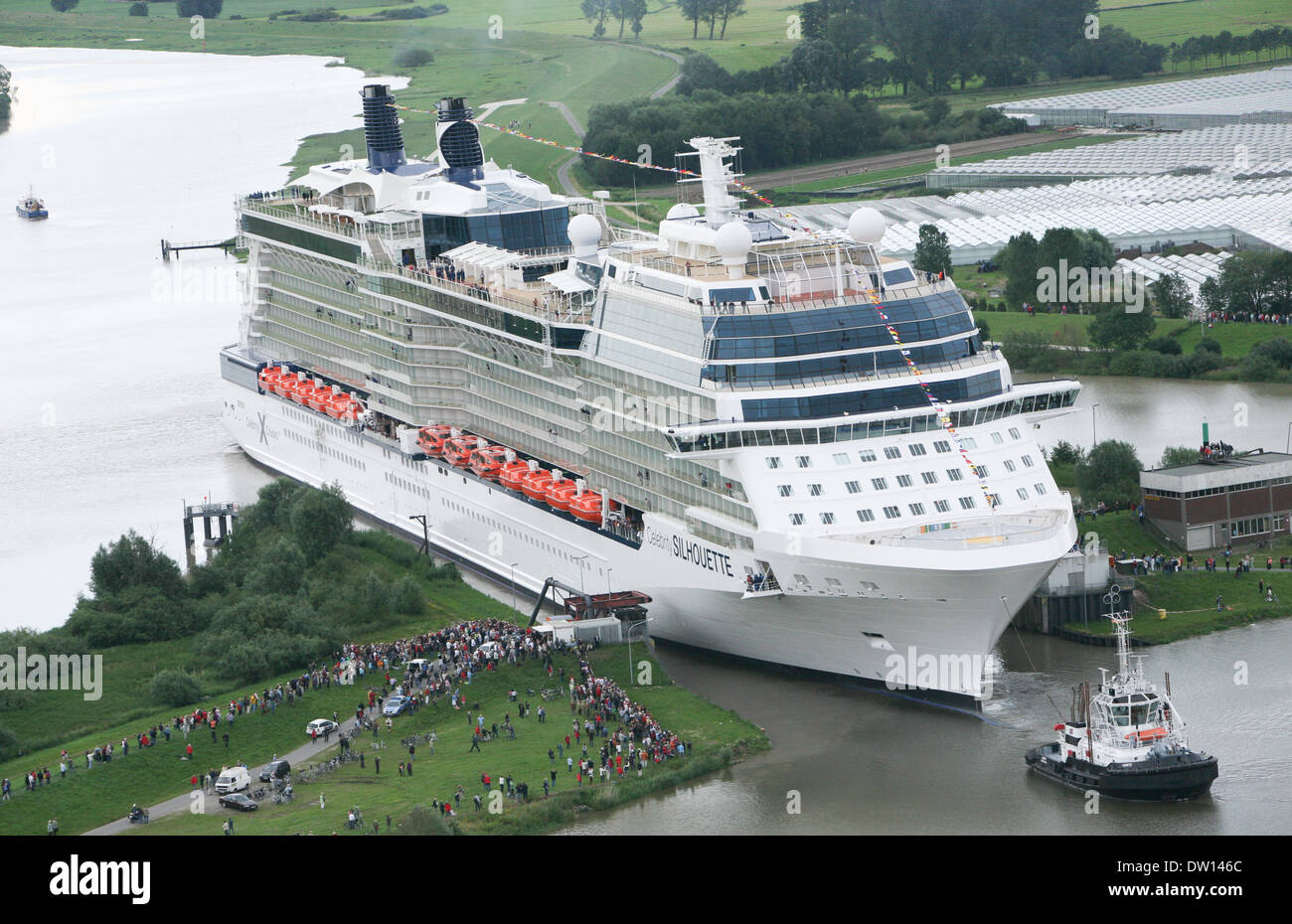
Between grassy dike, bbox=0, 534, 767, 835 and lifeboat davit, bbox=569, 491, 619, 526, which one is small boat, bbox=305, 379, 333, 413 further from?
lifeboat davit, bbox=569, 491, 619, 526

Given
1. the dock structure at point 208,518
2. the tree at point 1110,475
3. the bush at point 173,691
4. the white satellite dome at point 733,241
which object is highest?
the white satellite dome at point 733,241

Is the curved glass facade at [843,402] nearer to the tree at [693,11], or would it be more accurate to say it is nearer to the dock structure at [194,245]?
the dock structure at [194,245]

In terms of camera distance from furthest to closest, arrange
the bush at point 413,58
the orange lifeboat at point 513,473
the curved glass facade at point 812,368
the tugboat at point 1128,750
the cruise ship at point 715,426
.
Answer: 1. the bush at point 413,58
2. the orange lifeboat at point 513,473
3. the curved glass facade at point 812,368
4. the cruise ship at point 715,426
5. the tugboat at point 1128,750

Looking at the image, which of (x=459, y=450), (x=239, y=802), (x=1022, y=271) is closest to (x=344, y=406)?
(x=459, y=450)

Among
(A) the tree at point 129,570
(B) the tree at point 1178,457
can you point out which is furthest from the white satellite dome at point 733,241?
(A) the tree at point 129,570

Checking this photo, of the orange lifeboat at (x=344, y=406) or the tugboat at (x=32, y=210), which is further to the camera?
the tugboat at (x=32, y=210)

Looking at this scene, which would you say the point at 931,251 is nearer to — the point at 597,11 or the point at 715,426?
the point at 715,426

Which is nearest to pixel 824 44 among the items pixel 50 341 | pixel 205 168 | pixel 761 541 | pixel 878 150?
pixel 878 150

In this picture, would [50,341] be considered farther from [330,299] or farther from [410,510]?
[410,510]
